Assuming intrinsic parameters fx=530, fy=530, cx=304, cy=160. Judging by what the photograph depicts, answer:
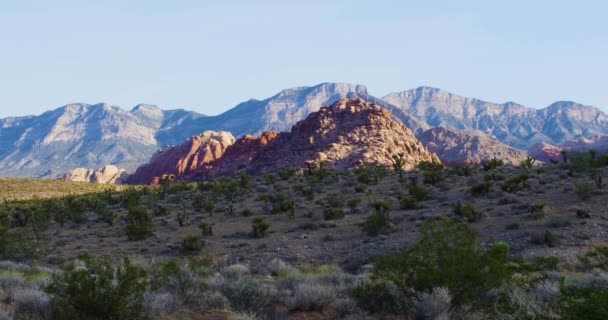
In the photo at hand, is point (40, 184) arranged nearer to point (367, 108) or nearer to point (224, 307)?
point (367, 108)

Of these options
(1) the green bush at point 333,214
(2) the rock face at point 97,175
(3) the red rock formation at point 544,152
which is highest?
(3) the red rock formation at point 544,152

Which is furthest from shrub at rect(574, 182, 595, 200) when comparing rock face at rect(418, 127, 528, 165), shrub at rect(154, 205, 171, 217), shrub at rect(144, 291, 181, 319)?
rock face at rect(418, 127, 528, 165)

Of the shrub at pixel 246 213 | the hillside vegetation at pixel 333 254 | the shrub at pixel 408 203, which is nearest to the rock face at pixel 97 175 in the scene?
the hillside vegetation at pixel 333 254

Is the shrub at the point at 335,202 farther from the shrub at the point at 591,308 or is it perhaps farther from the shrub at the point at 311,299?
the shrub at the point at 591,308

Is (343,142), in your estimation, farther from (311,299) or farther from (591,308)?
(591,308)

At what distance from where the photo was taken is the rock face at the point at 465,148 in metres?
110

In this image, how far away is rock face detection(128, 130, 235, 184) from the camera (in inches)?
4094

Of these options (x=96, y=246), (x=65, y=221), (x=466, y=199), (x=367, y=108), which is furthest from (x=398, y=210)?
(x=367, y=108)

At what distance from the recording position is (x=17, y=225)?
102ft

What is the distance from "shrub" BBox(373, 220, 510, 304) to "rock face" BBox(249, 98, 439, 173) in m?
49.4

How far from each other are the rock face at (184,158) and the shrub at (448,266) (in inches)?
3648

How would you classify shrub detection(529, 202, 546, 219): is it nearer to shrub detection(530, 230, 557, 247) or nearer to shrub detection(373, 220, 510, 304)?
shrub detection(530, 230, 557, 247)

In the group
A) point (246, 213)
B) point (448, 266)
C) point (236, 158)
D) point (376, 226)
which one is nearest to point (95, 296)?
point (448, 266)

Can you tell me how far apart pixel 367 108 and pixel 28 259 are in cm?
6128
